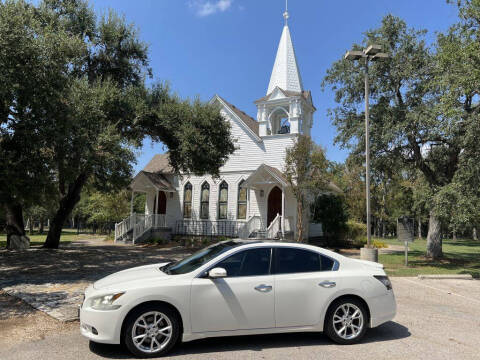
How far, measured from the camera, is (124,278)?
5.26 metres

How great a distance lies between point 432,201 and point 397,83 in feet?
19.8

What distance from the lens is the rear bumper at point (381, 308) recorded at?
5.48m

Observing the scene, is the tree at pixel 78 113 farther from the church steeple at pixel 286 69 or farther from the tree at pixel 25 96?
the church steeple at pixel 286 69

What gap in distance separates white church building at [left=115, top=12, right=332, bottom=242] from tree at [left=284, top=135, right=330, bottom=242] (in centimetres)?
149

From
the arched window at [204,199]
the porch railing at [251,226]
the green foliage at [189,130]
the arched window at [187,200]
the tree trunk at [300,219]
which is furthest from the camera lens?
the arched window at [187,200]

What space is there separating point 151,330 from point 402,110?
15619mm

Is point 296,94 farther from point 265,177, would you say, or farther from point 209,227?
point 209,227

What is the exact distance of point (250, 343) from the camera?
532 centimetres

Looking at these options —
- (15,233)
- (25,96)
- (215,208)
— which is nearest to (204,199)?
(215,208)

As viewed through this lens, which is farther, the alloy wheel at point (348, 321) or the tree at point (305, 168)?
the tree at point (305, 168)

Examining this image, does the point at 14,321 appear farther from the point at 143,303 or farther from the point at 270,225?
the point at 270,225

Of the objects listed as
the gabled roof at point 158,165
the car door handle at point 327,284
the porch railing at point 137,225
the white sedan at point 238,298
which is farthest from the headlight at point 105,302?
the gabled roof at point 158,165

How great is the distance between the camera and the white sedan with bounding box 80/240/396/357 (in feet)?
15.4

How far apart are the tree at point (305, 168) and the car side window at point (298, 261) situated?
45.3 ft
